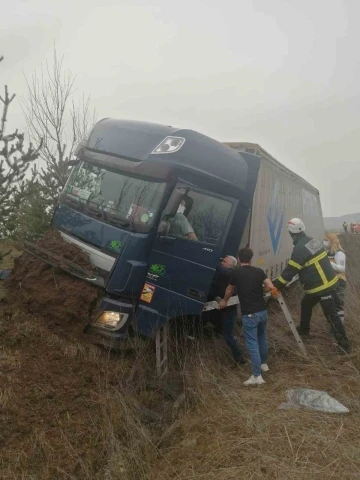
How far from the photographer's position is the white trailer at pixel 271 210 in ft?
23.0

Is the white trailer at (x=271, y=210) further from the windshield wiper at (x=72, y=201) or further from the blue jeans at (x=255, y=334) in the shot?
the windshield wiper at (x=72, y=201)

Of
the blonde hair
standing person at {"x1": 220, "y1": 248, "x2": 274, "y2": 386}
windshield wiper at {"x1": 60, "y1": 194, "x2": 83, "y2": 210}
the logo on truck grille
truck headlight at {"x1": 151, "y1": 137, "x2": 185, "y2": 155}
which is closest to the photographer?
standing person at {"x1": 220, "y1": 248, "x2": 274, "y2": 386}

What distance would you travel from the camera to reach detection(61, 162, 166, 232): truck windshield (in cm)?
514

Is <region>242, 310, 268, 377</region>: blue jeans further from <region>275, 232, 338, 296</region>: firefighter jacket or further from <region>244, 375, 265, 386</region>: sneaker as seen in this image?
<region>275, 232, 338, 296</region>: firefighter jacket

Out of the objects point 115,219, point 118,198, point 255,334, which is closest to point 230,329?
point 255,334

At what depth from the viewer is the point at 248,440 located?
3537 millimetres

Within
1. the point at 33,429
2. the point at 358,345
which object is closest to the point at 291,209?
the point at 358,345

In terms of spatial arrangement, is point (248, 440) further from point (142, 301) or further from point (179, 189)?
point (179, 189)

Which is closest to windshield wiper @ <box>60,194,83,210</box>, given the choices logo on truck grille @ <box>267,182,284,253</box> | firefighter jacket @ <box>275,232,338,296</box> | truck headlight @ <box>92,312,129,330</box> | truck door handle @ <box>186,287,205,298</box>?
truck headlight @ <box>92,312,129,330</box>

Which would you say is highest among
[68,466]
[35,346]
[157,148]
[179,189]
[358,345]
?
[157,148]

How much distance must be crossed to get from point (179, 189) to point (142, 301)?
144 centimetres

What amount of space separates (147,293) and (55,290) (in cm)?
107

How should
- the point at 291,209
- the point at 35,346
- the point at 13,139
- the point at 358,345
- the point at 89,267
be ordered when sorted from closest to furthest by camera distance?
the point at 35,346
the point at 89,267
the point at 358,345
the point at 13,139
the point at 291,209

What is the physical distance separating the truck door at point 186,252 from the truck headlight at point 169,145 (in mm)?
479
